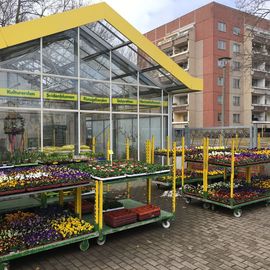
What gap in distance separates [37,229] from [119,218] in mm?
1308

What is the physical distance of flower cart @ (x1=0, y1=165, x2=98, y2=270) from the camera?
396 cm

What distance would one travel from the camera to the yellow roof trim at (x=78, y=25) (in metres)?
7.07

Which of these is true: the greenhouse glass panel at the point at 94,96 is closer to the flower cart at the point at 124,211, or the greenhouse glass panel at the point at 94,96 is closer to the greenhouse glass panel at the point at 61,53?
the greenhouse glass panel at the point at 61,53

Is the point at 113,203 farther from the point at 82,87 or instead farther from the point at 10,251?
the point at 82,87

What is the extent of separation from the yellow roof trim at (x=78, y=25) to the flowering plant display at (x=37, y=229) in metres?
4.05

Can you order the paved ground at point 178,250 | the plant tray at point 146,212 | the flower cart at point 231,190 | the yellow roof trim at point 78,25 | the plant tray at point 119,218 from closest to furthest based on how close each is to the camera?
the paved ground at point 178,250, the plant tray at point 119,218, the plant tray at point 146,212, the flower cart at point 231,190, the yellow roof trim at point 78,25

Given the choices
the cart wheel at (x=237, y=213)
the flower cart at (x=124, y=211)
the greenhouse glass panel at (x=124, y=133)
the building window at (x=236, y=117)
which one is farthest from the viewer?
the building window at (x=236, y=117)

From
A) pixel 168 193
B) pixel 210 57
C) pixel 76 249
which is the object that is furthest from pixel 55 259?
pixel 210 57

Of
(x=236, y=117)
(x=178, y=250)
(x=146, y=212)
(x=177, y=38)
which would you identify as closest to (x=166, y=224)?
(x=146, y=212)

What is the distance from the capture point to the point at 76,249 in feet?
15.2

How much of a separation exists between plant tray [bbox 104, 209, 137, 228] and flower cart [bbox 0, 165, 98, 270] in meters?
0.38

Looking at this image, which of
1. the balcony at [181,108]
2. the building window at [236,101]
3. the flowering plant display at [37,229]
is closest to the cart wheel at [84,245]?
the flowering plant display at [37,229]

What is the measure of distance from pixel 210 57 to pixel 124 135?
32.6 meters

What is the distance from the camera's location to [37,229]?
14.5ft
